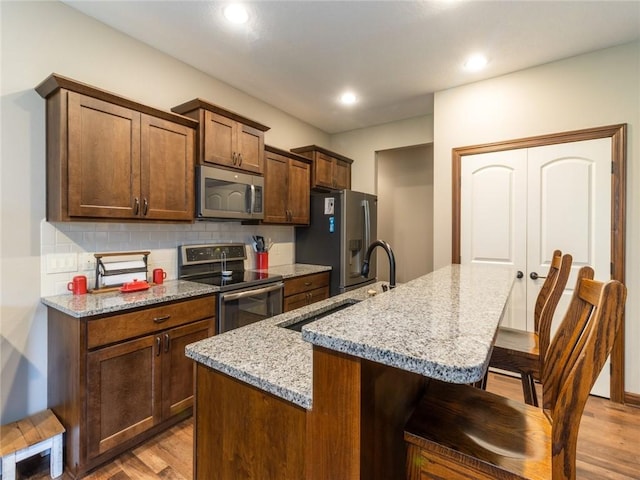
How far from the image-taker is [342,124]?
14.4ft

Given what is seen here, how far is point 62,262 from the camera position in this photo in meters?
2.05

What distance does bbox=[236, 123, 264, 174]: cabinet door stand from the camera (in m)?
2.85

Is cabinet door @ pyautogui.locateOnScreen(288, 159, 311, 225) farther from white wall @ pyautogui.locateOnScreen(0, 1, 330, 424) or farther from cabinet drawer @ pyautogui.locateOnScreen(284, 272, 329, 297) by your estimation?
white wall @ pyautogui.locateOnScreen(0, 1, 330, 424)

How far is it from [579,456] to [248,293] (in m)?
2.44

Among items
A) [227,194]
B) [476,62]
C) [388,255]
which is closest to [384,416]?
[388,255]

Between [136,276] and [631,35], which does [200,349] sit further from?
[631,35]

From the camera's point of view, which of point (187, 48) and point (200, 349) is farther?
point (187, 48)

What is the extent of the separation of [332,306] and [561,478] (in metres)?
1.10

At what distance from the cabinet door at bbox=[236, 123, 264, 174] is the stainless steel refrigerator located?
98cm

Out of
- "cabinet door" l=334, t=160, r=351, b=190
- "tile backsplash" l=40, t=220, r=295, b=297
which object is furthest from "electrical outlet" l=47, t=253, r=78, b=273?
"cabinet door" l=334, t=160, r=351, b=190

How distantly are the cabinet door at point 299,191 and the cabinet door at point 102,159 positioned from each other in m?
1.71

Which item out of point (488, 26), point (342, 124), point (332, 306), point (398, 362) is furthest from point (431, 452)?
point (342, 124)

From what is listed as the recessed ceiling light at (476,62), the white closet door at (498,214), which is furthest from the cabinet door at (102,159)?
the white closet door at (498,214)

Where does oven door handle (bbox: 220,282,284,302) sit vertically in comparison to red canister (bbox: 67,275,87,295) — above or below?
below
